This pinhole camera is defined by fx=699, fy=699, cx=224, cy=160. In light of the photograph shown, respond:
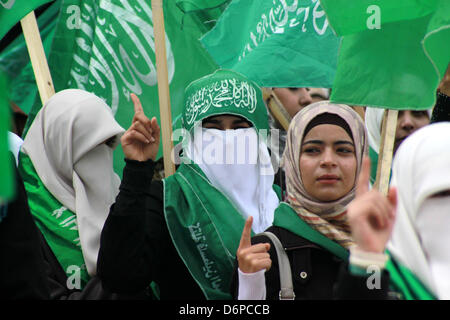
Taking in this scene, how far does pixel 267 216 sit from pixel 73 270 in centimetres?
88

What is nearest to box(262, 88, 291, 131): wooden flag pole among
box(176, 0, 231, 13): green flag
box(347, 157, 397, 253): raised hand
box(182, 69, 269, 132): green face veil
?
box(176, 0, 231, 13): green flag

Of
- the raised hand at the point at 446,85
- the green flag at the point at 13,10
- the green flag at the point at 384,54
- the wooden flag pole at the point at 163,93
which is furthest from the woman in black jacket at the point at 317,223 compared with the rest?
the green flag at the point at 13,10

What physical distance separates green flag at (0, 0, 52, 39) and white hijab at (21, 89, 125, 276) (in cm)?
81

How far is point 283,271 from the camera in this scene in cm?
245

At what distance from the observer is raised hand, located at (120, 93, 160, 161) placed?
2.57m

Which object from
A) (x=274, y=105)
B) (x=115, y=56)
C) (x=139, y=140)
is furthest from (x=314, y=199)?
(x=115, y=56)

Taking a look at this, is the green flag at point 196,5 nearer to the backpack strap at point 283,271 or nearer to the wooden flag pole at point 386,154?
the wooden flag pole at point 386,154

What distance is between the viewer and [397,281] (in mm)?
1988

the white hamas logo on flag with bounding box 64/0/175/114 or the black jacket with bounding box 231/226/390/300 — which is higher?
the white hamas logo on flag with bounding box 64/0/175/114

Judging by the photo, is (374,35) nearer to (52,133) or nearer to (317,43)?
(317,43)

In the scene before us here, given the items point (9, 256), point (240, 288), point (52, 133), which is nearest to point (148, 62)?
point (52, 133)

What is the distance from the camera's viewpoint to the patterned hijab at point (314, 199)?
2.64m

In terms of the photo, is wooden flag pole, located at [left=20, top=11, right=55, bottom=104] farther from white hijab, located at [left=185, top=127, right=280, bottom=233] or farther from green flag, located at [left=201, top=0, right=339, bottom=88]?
green flag, located at [left=201, top=0, right=339, bottom=88]

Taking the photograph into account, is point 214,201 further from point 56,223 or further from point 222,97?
point 56,223
